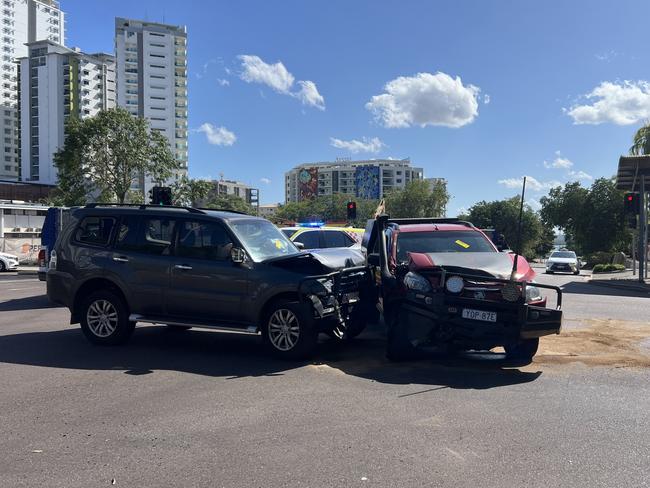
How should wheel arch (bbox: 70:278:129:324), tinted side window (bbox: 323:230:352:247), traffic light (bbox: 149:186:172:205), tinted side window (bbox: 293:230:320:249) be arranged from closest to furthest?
1. wheel arch (bbox: 70:278:129:324)
2. tinted side window (bbox: 293:230:320:249)
3. tinted side window (bbox: 323:230:352:247)
4. traffic light (bbox: 149:186:172:205)

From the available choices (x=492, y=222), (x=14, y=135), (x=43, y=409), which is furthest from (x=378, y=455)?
(x=14, y=135)

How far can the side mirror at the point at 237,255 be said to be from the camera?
748cm

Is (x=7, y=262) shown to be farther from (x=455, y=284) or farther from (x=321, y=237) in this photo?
(x=455, y=284)

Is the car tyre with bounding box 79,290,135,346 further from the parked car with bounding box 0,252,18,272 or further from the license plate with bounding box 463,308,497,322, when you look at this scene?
the parked car with bounding box 0,252,18,272

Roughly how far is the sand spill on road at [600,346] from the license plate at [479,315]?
1.30m

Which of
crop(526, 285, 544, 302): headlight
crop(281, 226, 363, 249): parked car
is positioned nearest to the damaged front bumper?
crop(526, 285, 544, 302): headlight

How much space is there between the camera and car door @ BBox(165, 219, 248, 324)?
752cm

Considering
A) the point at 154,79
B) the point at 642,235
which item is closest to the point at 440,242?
the point at 642,235

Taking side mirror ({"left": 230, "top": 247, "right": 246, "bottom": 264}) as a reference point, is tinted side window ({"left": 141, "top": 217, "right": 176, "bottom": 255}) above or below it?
above

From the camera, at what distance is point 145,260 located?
8023 millimetres

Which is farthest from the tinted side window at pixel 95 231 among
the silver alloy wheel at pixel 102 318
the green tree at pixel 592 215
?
the green tree at pixel 592 215

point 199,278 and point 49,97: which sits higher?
point 49,97

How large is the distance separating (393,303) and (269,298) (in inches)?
64.2

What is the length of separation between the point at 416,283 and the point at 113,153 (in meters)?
30.7
